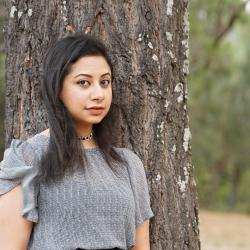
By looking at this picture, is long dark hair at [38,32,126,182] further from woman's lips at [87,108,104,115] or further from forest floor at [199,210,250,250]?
forest floor at [199,210,250,250]

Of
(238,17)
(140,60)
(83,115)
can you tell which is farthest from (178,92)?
(238,17)

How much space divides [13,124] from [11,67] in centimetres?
26

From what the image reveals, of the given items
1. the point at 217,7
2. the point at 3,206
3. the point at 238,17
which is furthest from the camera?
the point at 217,7

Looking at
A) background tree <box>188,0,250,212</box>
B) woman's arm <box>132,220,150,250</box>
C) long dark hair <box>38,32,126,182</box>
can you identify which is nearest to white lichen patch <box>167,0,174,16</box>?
long dark hair <box>38,32,126,182</box>

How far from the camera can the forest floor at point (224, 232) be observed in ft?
45.6

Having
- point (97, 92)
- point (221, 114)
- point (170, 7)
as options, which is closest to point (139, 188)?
point (97, 92)

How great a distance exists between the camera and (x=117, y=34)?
2939 mm

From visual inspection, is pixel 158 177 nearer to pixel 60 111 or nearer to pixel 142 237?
pixel 142 237

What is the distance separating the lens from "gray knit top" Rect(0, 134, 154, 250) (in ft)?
8.36

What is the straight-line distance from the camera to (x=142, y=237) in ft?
9.37

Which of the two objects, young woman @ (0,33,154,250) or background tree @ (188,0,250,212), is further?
background tree @ (188,0,250,212)

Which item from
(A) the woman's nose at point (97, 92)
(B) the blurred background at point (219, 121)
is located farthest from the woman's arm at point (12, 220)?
(B) the blurred background at point (219, 121)

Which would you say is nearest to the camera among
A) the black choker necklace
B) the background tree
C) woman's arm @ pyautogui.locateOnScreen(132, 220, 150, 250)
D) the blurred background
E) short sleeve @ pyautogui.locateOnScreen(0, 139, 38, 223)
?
short sleeve @ pyautogui.locateOnScreen(0, 139, 38, 223)

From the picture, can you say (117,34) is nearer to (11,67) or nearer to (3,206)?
(11,67)
